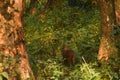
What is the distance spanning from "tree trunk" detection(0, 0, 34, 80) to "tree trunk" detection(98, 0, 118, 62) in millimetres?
1516

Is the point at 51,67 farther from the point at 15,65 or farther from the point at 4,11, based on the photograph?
the point at 4,11

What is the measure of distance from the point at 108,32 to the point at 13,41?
1.81 m

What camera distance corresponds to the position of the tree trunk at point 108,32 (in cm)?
547

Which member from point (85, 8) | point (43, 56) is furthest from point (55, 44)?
point (85, 8)

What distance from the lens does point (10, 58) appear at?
181 inches

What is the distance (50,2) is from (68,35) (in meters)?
2.74

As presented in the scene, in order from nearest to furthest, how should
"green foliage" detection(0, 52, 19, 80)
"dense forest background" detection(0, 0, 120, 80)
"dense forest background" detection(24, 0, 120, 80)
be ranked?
"green foliage" detection(0, 52, 19, 80)
"dense forest background" detection(0, 0, 120, 80)
"dense forest background" detection(24, 0, 120, 80)

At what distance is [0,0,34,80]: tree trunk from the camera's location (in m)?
4.61

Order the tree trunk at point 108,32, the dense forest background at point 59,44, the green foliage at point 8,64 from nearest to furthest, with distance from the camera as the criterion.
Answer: the green foliage at point 8,64
the dense forest background at point 59,44
the tree trunk at point 108,32

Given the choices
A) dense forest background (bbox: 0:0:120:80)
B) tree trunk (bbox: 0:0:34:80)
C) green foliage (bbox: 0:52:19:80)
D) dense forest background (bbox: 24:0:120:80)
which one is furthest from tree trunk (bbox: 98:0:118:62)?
green foliage (bbox: 0:52:19:80)

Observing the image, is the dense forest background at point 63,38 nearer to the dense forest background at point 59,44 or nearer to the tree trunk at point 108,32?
the dense forest background at point 59,44

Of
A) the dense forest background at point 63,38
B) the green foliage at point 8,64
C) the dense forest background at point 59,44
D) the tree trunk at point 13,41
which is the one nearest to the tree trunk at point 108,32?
the dense forest background at point 59,44

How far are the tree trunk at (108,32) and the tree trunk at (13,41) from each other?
1.52 metres

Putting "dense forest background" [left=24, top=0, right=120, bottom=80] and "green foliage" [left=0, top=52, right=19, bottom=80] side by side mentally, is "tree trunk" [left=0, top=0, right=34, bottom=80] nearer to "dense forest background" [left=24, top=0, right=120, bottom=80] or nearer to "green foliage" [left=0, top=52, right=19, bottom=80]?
"green foliage" [left=0, top=52, right=19, bottom=80]
